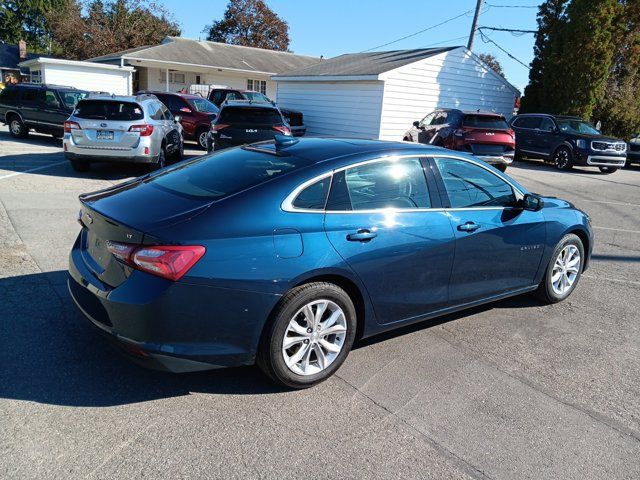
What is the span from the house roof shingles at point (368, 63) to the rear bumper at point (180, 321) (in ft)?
51.8

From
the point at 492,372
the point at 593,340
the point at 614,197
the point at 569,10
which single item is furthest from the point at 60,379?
the point at 569,10

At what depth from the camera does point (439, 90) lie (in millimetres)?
20031

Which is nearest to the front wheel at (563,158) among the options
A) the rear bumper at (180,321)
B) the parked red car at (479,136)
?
the parked red car at (479,136)

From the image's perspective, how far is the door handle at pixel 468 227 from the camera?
4234 mm

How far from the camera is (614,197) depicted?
1327 centimetres

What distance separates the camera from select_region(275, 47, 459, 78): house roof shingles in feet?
62.0

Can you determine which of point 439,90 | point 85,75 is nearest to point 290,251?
point 439,90

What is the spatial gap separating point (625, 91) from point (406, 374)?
79.3 ft

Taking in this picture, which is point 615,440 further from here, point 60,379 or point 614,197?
point 614,197

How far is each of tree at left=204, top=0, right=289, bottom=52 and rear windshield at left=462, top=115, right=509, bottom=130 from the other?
5267 centimetres

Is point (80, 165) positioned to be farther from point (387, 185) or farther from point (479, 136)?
point (479, 136)

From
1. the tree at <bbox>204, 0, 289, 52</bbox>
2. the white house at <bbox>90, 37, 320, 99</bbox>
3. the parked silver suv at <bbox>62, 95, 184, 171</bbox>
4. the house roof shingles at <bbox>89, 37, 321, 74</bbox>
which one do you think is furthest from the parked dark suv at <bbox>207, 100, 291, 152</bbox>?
the tree at <bbox>204, 0, 289, 52</bbox>

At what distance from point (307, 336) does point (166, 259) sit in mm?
1050

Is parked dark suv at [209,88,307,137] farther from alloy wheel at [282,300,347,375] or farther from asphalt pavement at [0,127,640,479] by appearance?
alloy wheel at [282,300,347,375]
